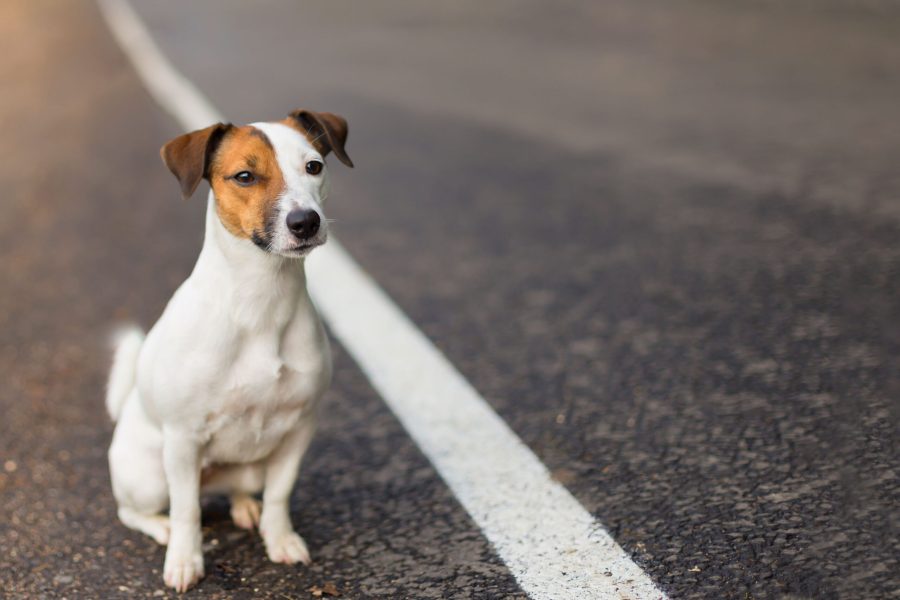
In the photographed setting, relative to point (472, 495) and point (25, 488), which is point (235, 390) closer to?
point (472, 495)

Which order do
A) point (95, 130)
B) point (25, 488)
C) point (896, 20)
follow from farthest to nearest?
point (896, 20), point (95, 130), point (25, 488)

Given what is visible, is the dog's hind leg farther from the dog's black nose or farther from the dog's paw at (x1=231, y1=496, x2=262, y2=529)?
the dog's black nose

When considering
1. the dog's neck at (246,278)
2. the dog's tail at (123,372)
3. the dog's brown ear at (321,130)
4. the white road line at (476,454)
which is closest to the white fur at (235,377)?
the dog's neck at (246,278)

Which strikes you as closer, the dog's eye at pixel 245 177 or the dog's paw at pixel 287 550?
the dog's eye at pixel 245 177

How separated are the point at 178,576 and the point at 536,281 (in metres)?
2.79

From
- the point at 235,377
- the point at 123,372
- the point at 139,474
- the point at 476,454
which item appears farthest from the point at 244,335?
the point at 476,454

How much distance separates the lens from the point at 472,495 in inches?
147

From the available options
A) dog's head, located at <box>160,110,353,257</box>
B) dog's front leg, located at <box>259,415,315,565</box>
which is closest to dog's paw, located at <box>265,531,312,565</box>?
dog's front leg, located at <box>259,415,315,565</box>

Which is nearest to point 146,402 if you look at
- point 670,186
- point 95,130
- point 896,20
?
point 670,186

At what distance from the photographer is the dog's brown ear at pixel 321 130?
3.47 meters

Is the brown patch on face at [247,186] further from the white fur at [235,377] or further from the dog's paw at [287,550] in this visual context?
the dog's paw at [287,550]

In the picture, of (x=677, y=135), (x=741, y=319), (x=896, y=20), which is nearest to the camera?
(x=741, y=319)

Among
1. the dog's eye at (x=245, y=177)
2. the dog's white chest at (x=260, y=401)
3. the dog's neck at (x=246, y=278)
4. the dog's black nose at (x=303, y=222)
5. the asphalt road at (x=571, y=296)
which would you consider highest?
the dog's eye at (x=245, y=177)

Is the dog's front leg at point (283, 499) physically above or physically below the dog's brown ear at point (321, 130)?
below
